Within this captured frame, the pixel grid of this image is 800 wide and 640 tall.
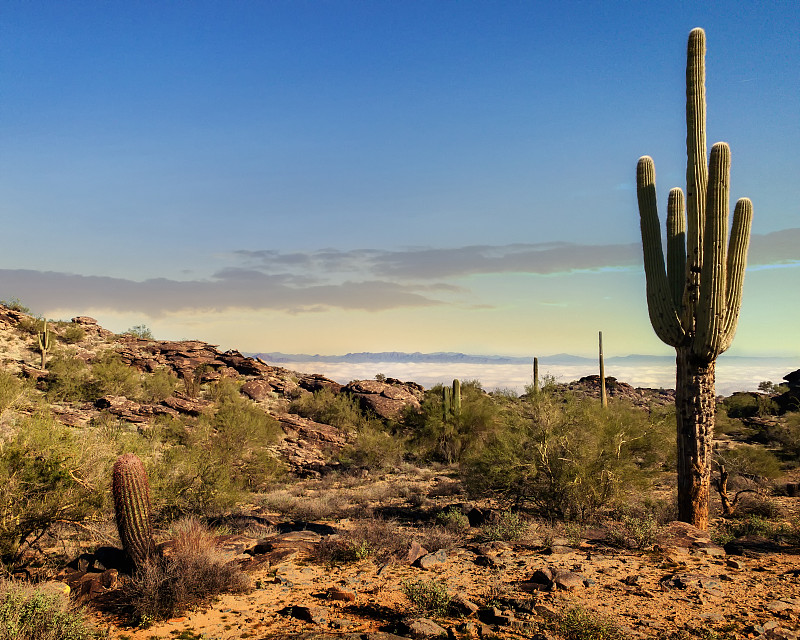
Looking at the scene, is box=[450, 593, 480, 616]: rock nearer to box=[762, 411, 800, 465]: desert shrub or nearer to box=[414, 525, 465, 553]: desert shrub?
box=[414, 525, 465, 553]: desert shrub

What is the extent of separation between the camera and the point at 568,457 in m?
11.1

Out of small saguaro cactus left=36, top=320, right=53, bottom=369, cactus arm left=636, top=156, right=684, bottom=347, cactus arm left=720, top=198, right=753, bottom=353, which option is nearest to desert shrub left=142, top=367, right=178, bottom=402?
small saguaro cactus left=36, top=320, right=53, bottom=369

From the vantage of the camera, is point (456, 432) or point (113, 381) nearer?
point (456, 432)

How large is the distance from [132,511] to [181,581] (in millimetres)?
1769

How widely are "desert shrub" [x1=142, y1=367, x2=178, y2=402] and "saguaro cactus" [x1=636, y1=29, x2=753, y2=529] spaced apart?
67.8ft

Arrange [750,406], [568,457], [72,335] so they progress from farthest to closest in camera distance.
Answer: [750,406] < [72,335] < [568,457]

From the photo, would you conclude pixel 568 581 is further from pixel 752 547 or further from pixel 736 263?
pixel 736 263

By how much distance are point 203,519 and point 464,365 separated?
17449 centimetres

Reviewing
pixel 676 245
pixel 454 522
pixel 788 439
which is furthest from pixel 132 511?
pixel 788 439

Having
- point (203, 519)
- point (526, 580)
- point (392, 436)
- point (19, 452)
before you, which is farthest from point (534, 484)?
point (392, 436)

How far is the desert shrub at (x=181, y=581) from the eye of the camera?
21.4 ft

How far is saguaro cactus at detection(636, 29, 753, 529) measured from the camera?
33.6ft

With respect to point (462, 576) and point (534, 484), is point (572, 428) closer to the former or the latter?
point (534, 484)

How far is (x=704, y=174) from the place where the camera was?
10773 millimetres
